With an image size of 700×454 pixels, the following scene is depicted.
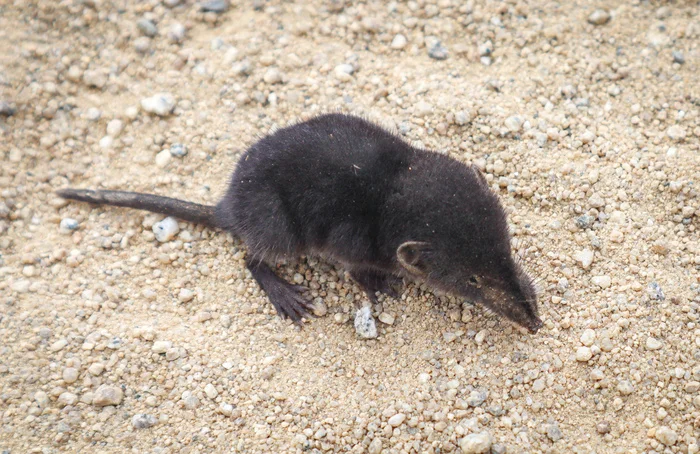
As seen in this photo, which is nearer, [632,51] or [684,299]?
[684,299]

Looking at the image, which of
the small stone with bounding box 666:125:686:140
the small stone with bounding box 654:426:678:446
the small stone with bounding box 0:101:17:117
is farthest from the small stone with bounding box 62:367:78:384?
the small stone with bounding box 666:125:686:140

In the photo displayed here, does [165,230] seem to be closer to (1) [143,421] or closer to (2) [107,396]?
(2) [107,396]

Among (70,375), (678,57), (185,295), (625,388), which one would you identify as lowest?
(70,375)

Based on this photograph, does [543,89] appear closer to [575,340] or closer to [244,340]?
[575,340]

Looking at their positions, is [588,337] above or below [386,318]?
above

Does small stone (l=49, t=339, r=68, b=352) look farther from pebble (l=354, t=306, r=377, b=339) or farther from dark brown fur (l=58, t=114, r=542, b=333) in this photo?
pebble (l=354, t=306, r=377, b=339)

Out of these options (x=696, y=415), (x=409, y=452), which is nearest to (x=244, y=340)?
(x=409, y=452)

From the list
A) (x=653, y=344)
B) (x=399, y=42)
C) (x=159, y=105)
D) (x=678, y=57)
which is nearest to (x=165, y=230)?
(x=159, y=105)
